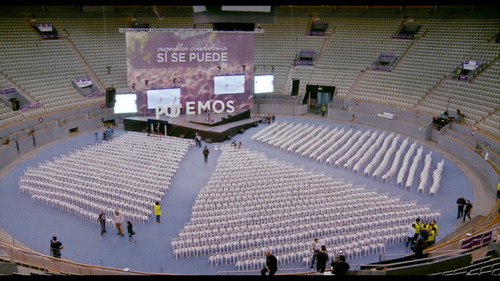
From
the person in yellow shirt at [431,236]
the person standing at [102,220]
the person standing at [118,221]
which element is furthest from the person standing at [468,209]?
the person standing at [102,220]

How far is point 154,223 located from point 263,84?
23356 mm

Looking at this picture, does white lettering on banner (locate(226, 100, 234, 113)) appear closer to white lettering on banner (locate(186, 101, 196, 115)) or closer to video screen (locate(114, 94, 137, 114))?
white lettering on banner (locate(186, 101, 196, 115))

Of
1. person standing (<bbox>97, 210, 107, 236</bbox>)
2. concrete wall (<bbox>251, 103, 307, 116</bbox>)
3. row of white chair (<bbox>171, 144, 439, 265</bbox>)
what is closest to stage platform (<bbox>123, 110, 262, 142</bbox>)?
concrete wall (<bbox>251, 103, 307, 116</bbox>)

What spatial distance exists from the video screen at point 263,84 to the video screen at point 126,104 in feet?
36.5

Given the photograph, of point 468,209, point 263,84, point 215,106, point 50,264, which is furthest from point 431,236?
point 263,84

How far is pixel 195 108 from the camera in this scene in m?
35.1

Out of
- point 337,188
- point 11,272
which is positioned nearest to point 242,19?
point 337,188

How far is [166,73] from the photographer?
33.5m

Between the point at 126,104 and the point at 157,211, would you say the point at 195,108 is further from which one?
the point at 157,211

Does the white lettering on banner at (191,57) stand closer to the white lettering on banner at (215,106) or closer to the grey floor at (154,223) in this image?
the white lettering on banner at (215,106)

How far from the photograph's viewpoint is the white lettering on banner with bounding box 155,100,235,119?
111 ft

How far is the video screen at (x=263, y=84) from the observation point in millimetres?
39719

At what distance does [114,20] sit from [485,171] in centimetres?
3715
